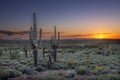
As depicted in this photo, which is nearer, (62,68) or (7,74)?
(7,74)

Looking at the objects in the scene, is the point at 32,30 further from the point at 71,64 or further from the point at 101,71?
the point at 101,71

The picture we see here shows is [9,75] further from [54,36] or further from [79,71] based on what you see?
[54,36]

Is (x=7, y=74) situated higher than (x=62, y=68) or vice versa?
(x=7, y=74)

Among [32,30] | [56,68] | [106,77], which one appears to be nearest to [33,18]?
[32,30]

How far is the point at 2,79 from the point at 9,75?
0.89 metres

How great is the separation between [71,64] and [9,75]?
983 centimetres

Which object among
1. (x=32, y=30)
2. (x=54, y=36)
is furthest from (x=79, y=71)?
(x=54, y=36)

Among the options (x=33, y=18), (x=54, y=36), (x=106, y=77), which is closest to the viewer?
(x=106, y=77)

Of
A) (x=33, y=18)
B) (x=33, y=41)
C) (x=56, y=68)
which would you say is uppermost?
(x=33, y=18)

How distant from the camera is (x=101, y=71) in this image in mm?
17797

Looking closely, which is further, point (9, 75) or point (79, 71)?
point (79, 71)

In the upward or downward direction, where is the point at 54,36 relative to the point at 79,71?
upward

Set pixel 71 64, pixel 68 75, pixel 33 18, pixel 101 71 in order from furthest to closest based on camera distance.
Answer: pixel 71 64
pixel 33 18
pixel 101 71
pixel 68 75

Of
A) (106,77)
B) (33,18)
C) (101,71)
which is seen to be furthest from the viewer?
(33,18)
